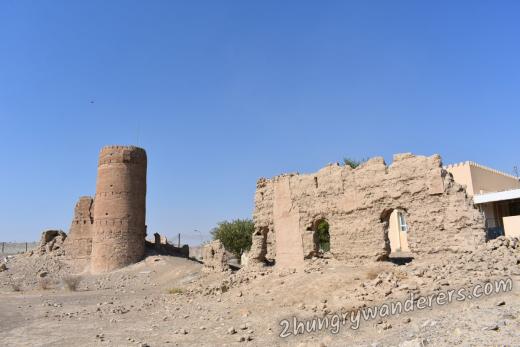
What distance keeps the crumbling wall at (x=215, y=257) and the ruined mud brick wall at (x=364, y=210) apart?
2.81m

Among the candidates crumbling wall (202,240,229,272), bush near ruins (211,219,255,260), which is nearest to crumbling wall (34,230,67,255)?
bush near ruins (211,219,255,260)

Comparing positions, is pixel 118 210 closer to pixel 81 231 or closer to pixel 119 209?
pixel 119 209

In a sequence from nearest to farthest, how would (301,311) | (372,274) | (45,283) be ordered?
(301,311)
(372,274)
(45,283)

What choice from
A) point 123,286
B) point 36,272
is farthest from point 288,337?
point 36,272

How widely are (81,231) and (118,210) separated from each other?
197 inches

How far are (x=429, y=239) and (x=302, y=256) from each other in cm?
462

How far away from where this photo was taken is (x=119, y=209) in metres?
28.1

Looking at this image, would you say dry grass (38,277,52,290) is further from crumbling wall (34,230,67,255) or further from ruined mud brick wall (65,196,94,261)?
crumbling wall (34,230,67,255)

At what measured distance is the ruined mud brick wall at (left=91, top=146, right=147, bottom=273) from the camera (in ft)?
91.1

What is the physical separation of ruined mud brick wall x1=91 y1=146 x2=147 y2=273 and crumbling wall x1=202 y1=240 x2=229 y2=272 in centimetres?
956

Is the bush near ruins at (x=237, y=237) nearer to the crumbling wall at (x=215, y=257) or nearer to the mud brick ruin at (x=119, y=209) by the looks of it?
the mud brick ruin at (x=119, y=209)

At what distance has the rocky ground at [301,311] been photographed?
6.91 metres

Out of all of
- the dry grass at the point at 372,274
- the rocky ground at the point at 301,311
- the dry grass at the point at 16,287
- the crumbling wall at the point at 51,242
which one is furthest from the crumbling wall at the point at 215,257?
the crumbling wall at the point at 51,242

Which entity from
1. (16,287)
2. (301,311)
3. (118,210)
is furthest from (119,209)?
(301,311)
